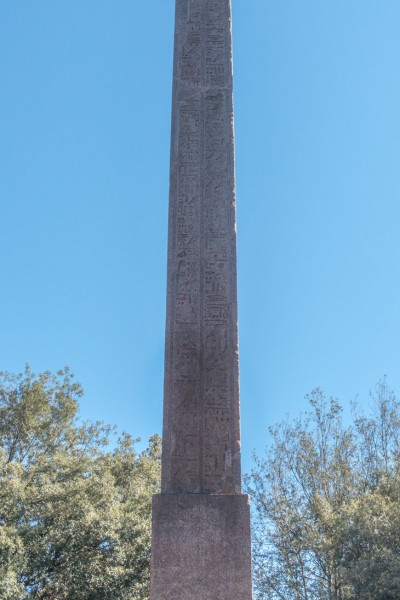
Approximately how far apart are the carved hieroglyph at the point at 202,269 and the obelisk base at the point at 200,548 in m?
0.16

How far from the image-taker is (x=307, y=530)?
1698 cm

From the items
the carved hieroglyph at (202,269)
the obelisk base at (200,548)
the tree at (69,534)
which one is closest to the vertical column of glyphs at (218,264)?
the carved hieroglyph at (202,269)

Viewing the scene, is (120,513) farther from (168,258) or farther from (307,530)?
(168,258)

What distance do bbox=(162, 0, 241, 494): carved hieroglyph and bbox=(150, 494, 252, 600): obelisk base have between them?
0.16 m

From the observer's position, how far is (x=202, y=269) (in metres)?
6.64

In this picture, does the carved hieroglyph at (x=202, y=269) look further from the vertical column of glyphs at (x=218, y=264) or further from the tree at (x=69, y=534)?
the tree at (x=69, y=534)

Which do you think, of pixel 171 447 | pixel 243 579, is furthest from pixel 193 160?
pixel 243 579

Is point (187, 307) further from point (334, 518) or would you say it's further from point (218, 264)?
point (334, 518)

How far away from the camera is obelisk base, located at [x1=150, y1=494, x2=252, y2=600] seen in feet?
17.8

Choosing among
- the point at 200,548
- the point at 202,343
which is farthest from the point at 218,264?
the point at 200,548

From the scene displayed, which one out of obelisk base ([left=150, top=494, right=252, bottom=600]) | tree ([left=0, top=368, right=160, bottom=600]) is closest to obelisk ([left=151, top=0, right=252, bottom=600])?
obelisk base ([left=150, top=494, right=252, bottom=600])

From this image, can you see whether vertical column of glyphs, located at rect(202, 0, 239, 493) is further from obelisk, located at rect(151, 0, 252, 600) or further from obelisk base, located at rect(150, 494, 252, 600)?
obelisk base, located at rect(150, 494, 252, 600)

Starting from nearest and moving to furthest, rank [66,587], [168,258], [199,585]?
1. [199,585]
2. [168,258]
3. [66,587]

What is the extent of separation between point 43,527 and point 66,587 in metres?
1.45
